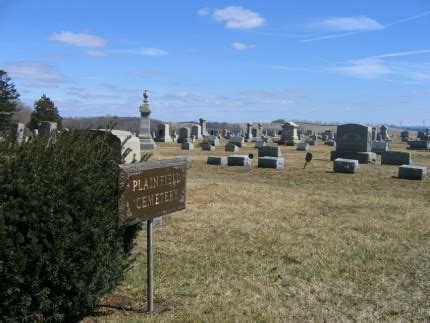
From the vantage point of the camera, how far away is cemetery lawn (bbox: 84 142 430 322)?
493 cm

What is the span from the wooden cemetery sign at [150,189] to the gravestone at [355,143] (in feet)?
56.4

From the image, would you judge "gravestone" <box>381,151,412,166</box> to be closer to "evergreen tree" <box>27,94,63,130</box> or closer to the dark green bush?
the dark green bush

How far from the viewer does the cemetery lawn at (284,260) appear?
16.2ft

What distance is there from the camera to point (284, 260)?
260 inches

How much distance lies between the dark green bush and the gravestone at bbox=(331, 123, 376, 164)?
18.0 m

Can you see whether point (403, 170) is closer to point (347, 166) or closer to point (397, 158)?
point (347, 166)

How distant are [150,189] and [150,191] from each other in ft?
0.06

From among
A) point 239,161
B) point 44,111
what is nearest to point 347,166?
point 239,161

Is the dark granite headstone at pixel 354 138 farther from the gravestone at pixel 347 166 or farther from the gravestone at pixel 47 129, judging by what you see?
the gravestone at pixel 47 129

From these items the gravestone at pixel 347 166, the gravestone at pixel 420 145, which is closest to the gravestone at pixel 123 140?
the gravestone at pixel 347 166

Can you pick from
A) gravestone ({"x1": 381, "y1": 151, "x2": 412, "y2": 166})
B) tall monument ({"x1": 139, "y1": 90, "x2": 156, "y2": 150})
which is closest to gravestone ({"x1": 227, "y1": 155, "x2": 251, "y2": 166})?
gravestone ({"x1": 381, "y1": 151, "x2": 412, "y2": 166})

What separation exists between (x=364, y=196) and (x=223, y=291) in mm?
8106

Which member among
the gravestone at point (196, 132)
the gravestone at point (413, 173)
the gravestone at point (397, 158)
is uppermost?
the gravestone at point (196, 132)

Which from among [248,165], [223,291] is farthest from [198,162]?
[223,291]
